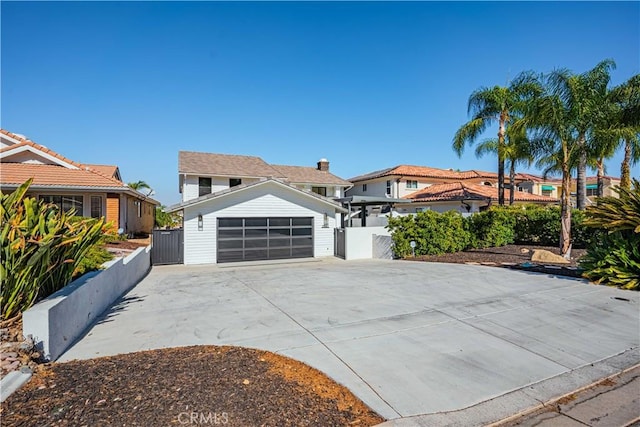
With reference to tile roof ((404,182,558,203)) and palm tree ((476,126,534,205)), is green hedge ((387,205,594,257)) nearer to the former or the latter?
palm tree ((476,126,534,205))

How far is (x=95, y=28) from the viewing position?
381 inches

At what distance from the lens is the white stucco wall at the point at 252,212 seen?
14406 millimetres

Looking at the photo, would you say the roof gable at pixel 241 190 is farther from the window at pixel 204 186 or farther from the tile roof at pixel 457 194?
the tile roof at pixel 457 194

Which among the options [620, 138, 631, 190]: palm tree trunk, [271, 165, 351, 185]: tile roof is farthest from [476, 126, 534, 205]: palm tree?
[271, 165, 351, 185]: tile roof

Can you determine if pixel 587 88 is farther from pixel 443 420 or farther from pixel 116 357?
pixel 116 357

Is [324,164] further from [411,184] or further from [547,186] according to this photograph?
[547,186]

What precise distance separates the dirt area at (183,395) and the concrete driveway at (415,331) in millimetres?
450

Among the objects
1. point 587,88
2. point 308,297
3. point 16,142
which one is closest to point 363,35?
point 587,88

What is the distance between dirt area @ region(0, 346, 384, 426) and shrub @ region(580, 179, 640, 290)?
29.3ft

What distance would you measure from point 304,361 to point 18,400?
2862 millimetres

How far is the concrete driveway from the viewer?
377cm

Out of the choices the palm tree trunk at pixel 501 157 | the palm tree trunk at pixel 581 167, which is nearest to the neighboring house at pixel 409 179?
the palm tree trunk at pixel 501 157

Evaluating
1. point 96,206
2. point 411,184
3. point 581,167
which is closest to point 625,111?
point 581,167

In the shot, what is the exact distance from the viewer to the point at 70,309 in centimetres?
488
